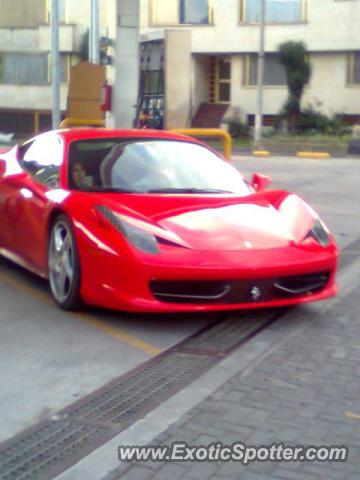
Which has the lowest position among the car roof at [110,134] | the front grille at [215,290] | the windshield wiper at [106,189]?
the front grille at [215,290]

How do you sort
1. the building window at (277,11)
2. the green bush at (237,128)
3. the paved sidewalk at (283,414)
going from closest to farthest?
the paved sidewalk at (283,414) < the building window at (277,11) < the green bush at (237,128)

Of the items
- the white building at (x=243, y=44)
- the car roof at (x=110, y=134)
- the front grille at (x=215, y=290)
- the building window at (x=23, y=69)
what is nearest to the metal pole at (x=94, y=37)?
the white building at (x=243, y=44)

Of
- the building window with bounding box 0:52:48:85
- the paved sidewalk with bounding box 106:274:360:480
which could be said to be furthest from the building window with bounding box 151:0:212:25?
the paved sidewalk with bounding box 106:274:360:480

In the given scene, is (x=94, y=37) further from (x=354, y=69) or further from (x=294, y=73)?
(x=354, y=69)

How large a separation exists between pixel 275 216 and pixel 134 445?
3.07 m

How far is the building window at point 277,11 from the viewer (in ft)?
129

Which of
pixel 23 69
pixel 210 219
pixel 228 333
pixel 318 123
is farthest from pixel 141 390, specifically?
pixel 23 69

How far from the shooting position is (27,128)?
155 ft

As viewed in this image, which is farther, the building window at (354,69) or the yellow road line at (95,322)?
the building window at (354,69)

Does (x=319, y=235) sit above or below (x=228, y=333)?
above

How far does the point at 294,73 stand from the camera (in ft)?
128

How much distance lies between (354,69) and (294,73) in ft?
8.20

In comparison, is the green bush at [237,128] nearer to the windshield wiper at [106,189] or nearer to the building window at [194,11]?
the building window at [194,11]

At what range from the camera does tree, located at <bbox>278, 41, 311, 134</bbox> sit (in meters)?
38.8
